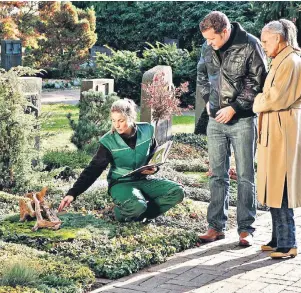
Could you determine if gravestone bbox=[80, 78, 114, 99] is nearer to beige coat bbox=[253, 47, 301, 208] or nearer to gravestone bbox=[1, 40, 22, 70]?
beige coat bbox=[253, 47, 301, 208]

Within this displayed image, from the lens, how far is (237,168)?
7426 mm

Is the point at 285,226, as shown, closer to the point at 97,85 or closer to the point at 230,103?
the point at 230,103

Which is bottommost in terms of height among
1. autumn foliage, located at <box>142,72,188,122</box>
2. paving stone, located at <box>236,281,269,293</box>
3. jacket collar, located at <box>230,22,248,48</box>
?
paving stone, located at <box>236,281,269,293</box>

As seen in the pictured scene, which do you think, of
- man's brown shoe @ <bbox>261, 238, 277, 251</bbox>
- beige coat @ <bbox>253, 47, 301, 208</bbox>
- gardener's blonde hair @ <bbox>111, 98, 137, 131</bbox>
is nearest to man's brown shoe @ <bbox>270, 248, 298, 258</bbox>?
man's brown shoe @ <bbox>261, 238, 277, 251</bbox>

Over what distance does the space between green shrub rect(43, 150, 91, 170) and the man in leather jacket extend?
Answer: 3516 mm

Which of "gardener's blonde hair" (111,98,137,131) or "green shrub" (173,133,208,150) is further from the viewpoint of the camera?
"green shrub" (173,133,208,150)

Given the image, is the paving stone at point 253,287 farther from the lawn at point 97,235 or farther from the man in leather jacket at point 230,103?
the man in leather jacket at point 230,103

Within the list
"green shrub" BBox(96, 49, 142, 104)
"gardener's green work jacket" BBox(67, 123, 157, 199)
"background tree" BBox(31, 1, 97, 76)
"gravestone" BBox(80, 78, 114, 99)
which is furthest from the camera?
"background tree" BBox(31, 1, 97, 76)

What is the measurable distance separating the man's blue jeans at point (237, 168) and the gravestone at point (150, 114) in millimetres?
5117

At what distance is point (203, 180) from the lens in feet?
34.8

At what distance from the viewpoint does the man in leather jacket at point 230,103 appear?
23.6 ft


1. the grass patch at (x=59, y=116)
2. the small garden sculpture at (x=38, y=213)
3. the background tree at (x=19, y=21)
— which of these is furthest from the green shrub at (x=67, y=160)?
the background tree at (x=19, y=21)

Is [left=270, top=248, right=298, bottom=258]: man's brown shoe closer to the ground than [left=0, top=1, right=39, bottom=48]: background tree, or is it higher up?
closer to the ground

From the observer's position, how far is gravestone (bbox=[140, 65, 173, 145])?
1264 centimetres
